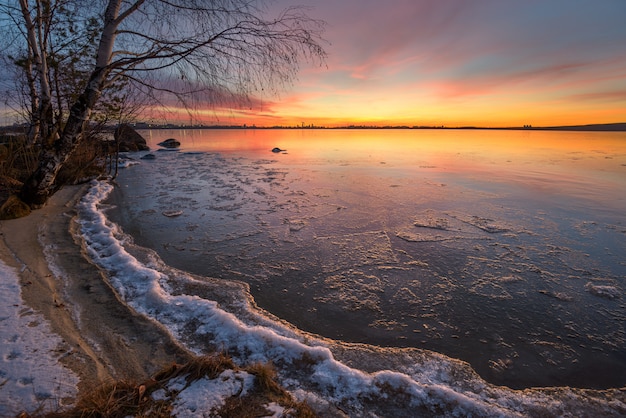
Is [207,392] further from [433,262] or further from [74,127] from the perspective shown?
[74,127]

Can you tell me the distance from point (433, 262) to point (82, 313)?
5.14 meters

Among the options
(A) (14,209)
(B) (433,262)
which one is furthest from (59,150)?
(B) (433,262)

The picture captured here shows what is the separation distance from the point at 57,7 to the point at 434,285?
8.76 metres

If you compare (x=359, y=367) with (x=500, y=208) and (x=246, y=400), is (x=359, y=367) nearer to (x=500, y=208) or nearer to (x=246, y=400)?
(x=246, y=400)

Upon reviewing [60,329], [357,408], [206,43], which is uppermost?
[206,43]

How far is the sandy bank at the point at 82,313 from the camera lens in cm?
245

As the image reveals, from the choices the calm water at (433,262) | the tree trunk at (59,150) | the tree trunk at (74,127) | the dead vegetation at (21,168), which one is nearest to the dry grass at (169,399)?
the calm water at (433,262)

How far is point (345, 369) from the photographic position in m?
2.66

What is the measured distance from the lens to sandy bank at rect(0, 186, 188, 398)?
2445 mm

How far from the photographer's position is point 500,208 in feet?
28.2

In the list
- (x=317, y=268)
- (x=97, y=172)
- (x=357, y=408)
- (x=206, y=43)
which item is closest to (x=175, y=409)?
(x=357, y=408)

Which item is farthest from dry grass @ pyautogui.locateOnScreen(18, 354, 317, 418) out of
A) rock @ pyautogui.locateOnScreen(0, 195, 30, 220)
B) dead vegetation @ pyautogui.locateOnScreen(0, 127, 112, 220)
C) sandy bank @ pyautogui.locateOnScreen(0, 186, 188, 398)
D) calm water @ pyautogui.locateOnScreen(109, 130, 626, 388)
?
dead vegetation @ pyautogui.locateOnScreen(0, 127, 112, 220)

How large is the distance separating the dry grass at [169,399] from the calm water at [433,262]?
1.34 metres

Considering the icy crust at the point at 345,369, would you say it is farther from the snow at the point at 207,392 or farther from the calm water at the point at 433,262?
the calm water at the point at 433,262
